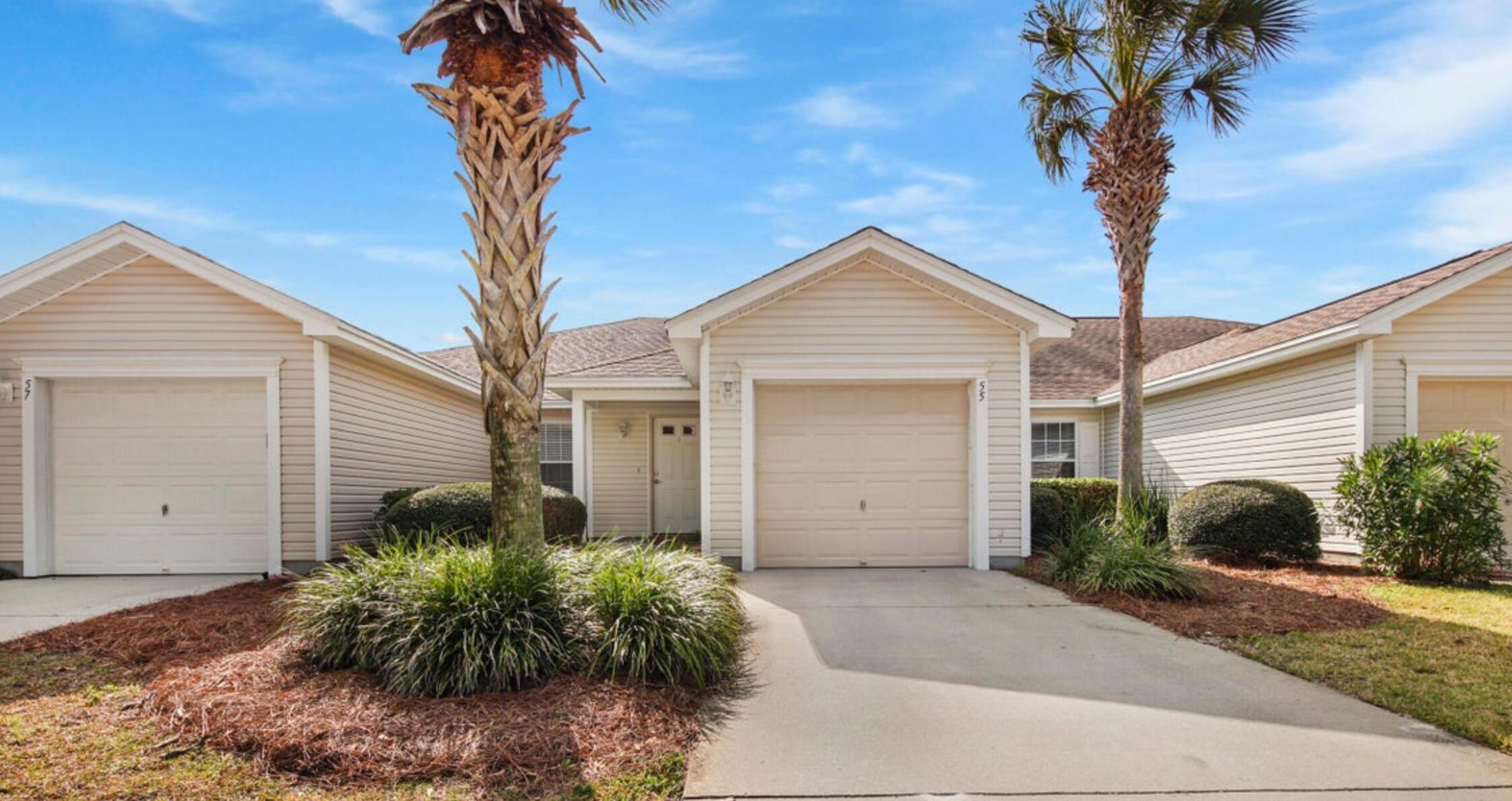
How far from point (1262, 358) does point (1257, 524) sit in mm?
2682

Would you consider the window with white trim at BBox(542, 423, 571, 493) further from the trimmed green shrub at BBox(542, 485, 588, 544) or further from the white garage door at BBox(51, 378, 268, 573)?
the white garage door at BBox(51, 378, 268, 573)

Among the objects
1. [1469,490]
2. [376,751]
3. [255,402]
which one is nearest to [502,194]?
[376,751]

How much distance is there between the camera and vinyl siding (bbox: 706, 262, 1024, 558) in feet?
30.0

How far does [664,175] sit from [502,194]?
23.3 ft

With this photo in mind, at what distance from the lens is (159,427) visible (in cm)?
893

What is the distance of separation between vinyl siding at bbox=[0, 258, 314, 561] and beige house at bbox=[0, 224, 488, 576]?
16mm

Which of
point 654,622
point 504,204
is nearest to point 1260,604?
point 654,622

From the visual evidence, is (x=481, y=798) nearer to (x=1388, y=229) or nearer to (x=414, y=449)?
(x=414, y=449)

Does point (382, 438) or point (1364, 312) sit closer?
point (1364, 312)

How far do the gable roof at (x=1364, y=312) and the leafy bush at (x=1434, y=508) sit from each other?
4.97 ft

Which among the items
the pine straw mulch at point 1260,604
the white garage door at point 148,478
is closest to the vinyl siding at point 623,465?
the white garage door at point 148,478

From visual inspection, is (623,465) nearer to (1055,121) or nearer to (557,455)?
(557,455)

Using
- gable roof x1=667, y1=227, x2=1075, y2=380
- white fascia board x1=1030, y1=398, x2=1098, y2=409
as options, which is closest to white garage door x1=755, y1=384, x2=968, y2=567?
gable roof x1=667, y1=227, x2=1075, y2=380

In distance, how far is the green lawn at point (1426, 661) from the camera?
4.15 meters
